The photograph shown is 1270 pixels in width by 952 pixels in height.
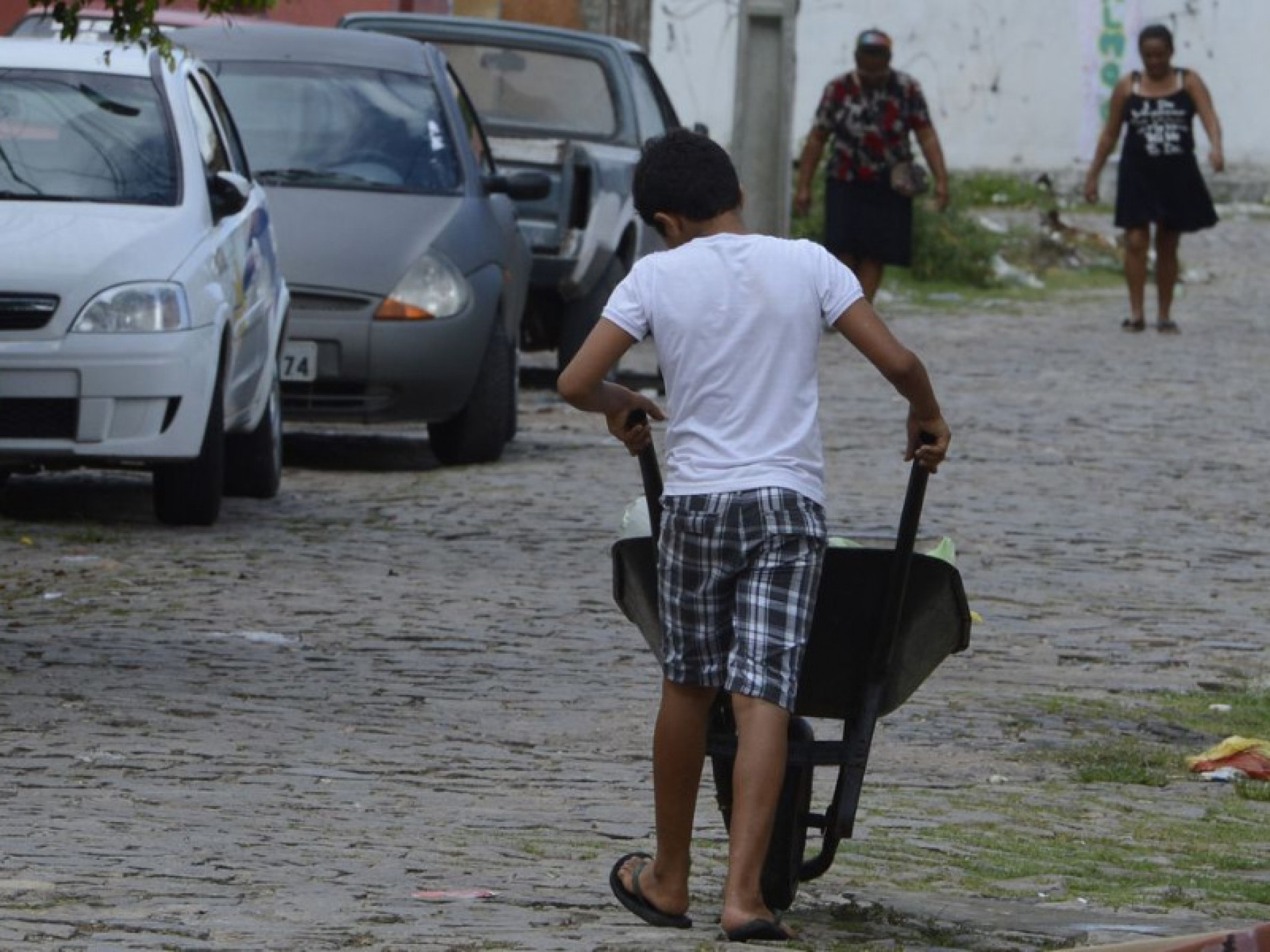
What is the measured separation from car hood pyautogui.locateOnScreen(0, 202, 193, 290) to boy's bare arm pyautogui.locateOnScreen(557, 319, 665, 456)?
209 inches

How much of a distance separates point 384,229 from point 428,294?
1.17 feet

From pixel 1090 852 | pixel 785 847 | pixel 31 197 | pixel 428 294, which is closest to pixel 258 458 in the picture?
pixel 428 294

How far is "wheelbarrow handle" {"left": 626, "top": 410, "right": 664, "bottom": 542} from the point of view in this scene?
502 centimetres

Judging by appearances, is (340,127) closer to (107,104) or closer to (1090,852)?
(107,104)

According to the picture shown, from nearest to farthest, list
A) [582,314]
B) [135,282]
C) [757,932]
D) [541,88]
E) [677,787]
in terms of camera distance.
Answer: [757,932] < [677,787] < [135,282] < [582,314] < [541,88]

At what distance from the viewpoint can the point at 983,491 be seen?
12.1 m

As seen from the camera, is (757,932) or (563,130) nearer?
(757,932)

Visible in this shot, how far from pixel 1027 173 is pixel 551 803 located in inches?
1115

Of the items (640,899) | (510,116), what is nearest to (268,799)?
(640,899)

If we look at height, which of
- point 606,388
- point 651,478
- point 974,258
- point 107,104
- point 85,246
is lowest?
point 974,258

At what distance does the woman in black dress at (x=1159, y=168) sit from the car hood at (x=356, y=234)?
26.6ft

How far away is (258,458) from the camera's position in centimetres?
1184

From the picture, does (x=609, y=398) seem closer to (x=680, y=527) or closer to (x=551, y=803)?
(x=680, y=527)

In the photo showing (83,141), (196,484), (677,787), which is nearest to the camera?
(677,787)
